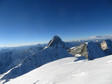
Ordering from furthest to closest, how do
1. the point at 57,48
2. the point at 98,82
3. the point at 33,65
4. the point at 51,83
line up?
the point at 57,48
the point at 33,65
the point at 51,83
the point at 98,82

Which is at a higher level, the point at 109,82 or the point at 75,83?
the point at 109,82

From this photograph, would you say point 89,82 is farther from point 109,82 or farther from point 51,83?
point 51,83

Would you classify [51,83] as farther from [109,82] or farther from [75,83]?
[109,82]

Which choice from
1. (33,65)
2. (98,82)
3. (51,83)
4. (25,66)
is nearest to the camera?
(98,82)

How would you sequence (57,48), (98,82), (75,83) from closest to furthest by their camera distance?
(98,82) → (75,83) → (57,48)

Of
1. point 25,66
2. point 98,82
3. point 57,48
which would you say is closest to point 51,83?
point 98,82

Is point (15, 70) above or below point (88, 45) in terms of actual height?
below

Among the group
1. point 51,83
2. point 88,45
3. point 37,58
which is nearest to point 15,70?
point 37,58

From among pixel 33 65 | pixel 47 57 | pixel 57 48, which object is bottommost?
pixel 33 65

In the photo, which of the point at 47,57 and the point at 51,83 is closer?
the point at 51,83
